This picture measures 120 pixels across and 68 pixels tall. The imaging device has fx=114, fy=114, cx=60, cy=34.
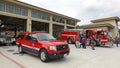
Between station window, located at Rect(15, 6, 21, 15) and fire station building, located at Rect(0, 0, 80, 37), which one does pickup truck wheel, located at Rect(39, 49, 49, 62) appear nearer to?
fire station building, located at Rect(0, 0, 80, 37)

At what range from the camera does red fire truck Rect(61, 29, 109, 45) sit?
16492 mm

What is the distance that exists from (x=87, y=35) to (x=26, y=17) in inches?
388

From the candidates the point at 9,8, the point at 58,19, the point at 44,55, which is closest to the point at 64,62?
the point at 44,55

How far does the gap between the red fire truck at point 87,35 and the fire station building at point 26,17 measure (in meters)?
3.21

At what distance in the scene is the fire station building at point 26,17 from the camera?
580 inches

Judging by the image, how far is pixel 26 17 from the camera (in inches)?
653

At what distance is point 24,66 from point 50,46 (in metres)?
1.82

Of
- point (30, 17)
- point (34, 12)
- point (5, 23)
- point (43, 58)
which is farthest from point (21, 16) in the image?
point (43, 58)

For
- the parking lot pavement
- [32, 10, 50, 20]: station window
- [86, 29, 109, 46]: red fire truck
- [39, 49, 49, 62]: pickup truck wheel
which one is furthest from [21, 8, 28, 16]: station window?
[39, 49, 49, 62]: pickup truck wheel

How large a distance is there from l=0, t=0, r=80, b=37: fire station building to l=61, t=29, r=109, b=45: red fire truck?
3214 millimetres

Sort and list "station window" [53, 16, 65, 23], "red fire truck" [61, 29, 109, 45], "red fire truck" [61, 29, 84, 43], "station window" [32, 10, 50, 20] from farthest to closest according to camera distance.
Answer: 1. "station window" [53, 16, 65, 23]
2. "red fire truck" [61, 29, 84, 43]
3. "station window" [32, 10, 50, 20]
4. "red fire truck" [61, 29, 109, 45]

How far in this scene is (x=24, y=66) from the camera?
6188mm

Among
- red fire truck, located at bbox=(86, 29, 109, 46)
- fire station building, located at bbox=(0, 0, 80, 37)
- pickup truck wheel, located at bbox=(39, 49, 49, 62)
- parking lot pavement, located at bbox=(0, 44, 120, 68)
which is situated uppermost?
fire station building, located at bbox=(0, 0, 80, 37)

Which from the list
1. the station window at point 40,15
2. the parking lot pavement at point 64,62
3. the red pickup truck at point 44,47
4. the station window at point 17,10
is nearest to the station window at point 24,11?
the station window at point 17,10
